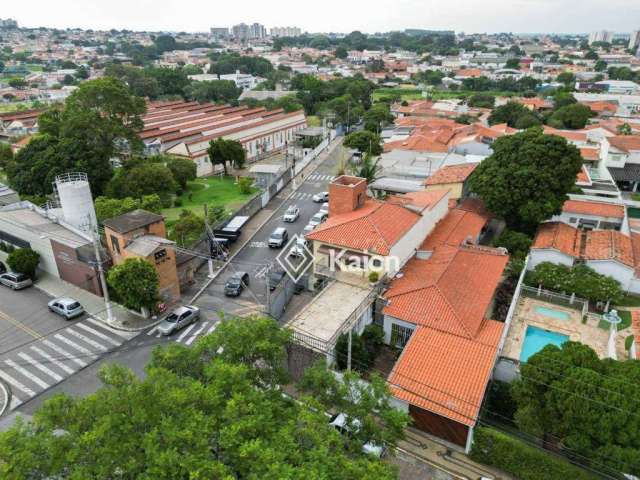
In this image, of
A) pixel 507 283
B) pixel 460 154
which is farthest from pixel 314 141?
pixel 507 283

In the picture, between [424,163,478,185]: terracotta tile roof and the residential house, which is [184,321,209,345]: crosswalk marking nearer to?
the residential house

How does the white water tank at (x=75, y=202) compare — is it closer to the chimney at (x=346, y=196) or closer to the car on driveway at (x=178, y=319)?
the car on driveway at (x=178, y=319)

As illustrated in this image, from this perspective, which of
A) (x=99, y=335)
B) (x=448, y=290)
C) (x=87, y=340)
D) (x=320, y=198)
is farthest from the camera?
(x=320, y=198)

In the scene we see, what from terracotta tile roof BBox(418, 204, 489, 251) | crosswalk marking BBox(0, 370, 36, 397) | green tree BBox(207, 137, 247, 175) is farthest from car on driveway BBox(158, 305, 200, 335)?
green tree BBox(207, 137, 247, 175)

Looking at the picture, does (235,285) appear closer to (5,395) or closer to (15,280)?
(5,395)

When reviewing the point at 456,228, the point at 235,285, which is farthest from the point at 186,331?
the point at 456,228

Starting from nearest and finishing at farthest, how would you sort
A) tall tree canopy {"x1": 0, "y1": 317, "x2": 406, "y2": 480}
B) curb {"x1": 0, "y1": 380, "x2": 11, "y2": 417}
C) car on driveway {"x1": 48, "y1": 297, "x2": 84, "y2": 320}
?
tall tree canopy {"x1": 0, "y1": 317, "x2": 406, "y2": 480} < curb {"x1": 0, "y1": 380, "x2": 11, "y2": 417} < car on driveway {"x1": 48, "y1": 297, "x2": 84, "y2": 320}
